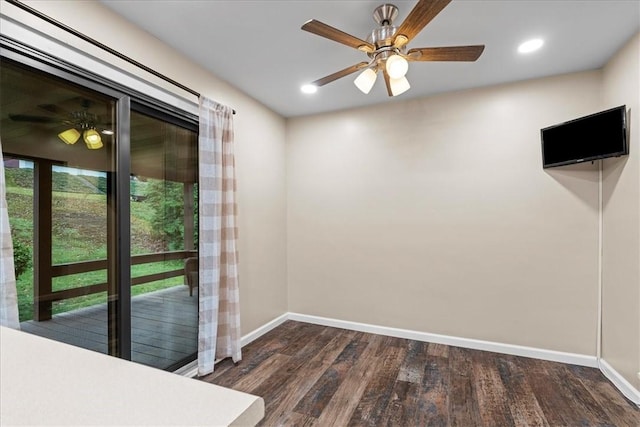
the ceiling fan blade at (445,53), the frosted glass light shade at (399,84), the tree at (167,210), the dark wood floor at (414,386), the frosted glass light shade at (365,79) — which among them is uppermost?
the ceiling fan blade at (445,53)

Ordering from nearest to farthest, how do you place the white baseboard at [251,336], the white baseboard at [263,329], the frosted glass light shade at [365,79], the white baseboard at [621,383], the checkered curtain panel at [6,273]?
1. the checkered curtain panel at [6,273]
2. the frosted glass light shade at [365,79]
3. the white baseboard at [621,383]
4. the white baseboard at [251,336]
5. the white baseboard at [263,329]

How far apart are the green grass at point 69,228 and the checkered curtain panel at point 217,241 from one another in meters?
0.53

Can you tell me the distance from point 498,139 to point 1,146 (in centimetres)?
368

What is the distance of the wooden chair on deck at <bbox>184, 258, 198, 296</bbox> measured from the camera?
103 inches

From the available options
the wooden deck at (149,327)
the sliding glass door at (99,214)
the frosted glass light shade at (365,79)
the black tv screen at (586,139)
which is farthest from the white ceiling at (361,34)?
the wooden deck at (149,327)

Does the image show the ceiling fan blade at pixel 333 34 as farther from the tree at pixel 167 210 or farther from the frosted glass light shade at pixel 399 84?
the tree at pixel 167 210

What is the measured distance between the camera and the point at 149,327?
237cm

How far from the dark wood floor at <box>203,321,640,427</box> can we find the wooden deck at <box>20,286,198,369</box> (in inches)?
15.3

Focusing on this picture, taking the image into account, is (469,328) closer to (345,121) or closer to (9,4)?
(345,121)

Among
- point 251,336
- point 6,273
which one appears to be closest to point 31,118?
point 6,273

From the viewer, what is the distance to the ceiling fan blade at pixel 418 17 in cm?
147

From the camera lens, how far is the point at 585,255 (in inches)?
107

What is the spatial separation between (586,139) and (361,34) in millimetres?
2086

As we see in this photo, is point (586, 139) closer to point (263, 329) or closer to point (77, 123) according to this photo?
point (263, 329)
